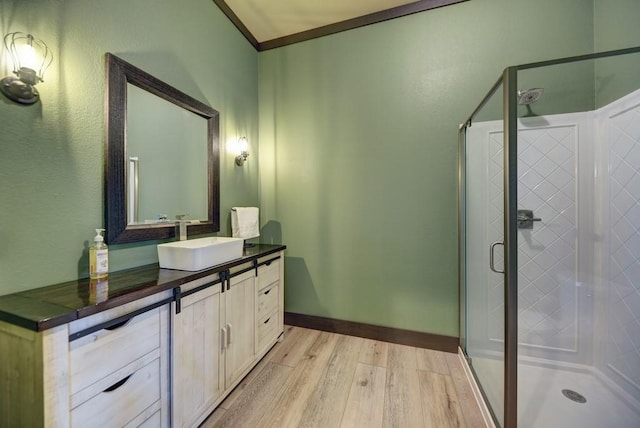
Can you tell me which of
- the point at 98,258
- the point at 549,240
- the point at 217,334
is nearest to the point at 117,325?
the point at 98,258

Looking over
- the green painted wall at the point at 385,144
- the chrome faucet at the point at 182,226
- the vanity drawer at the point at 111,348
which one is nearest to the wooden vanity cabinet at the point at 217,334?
the vanity drawer at the point at 111,348

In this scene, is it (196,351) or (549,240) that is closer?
(196,351)

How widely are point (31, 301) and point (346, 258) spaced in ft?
6.35

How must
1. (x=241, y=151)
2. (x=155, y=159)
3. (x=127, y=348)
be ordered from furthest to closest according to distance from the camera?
(x=241, y=151) < (x=155, y=159) < (x=127, y=348)

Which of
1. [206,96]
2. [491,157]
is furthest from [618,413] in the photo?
[206,96]

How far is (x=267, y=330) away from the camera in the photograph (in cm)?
200

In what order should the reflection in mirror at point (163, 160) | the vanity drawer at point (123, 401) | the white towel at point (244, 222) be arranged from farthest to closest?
the white towel at point (244, 222) → the reflection in mirror at point (163, 160) → the vanity drawer at point (123, 401)

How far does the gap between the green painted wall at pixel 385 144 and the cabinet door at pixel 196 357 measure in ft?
3.76

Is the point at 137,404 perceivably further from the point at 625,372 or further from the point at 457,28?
the point at 457,28

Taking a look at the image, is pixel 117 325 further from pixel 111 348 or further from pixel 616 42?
pixel 616 42

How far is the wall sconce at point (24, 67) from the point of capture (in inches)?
37.5

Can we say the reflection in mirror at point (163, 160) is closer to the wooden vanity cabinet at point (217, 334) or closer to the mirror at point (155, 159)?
the mirror at point (155, 159)

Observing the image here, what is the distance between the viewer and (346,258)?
92.1 inches

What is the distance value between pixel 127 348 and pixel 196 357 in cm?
39
